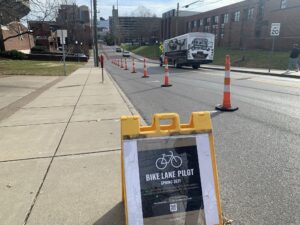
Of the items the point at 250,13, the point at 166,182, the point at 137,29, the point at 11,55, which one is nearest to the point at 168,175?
the point at 166,182

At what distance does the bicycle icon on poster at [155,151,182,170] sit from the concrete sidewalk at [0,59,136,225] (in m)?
0.70

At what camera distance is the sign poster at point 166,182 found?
89.7 inches

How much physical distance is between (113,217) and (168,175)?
0.73 meters

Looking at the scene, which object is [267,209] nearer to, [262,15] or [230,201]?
[230,201]

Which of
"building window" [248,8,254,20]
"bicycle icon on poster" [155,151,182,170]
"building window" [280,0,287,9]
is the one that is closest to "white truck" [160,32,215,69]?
"building window" [280,0,287,9]

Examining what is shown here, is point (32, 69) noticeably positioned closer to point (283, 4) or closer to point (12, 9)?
point (12, 9)

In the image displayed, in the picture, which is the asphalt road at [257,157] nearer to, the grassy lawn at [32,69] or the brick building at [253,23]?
the grassy lawn at [32,69]

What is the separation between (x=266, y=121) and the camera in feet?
19.7

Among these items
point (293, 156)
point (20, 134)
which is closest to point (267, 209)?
point (293, 156)

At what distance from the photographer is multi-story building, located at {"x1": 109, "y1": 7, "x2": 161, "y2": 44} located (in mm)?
110938

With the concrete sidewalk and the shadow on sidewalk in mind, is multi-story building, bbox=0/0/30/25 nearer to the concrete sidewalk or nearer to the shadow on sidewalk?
the concrete sidewalk

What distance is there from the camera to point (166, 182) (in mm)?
2367

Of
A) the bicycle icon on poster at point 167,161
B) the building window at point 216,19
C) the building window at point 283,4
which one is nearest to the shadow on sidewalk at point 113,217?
the bicycle icon on poster at point 167,161

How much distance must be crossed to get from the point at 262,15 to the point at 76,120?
137ft
